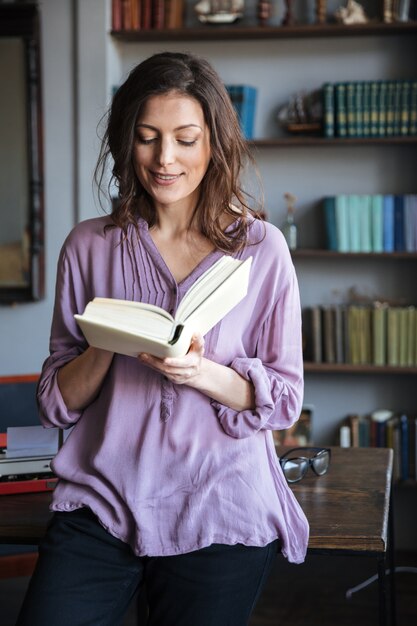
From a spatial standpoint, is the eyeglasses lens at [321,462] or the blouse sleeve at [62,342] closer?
the blouse sleeve at [62,342]

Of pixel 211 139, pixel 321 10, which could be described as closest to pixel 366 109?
pixel 321 10

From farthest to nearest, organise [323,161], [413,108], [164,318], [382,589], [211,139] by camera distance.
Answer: [323,161], [413,108], [382,589], [211,139], [164,318]

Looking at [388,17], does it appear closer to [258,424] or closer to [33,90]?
[33,90]

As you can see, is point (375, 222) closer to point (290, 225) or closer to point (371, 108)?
point (290, 225)

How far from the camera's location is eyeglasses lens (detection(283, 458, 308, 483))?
217cm

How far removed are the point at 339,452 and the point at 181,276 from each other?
875mm

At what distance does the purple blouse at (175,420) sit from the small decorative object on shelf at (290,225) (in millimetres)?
2306

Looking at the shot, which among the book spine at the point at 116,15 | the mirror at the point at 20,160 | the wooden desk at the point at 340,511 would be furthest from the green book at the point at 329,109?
the wooden desk at the point at 340,511

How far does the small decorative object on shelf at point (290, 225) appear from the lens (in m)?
4.12

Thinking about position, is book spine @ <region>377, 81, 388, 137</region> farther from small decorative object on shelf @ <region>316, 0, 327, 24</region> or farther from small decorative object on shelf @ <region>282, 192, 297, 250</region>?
small decorative object on shelf @ <region>282, 192, 297, 250</region>

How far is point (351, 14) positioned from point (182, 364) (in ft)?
9.43

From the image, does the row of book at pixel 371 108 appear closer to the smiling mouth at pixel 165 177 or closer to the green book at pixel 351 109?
the green book at pixel 351 109

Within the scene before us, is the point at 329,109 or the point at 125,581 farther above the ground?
the point at 329,109

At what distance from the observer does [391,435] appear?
4090 mm
